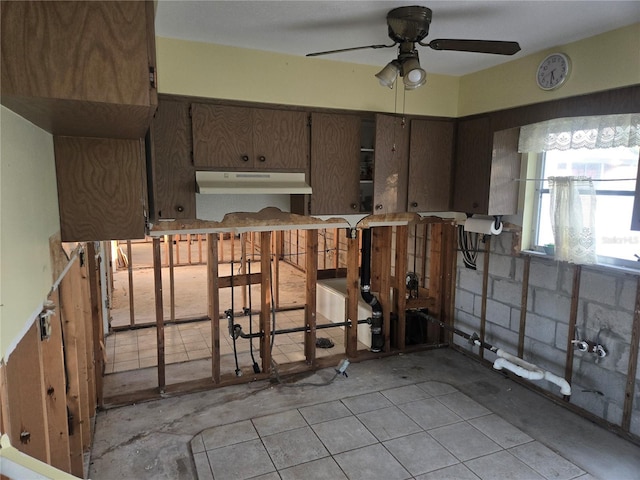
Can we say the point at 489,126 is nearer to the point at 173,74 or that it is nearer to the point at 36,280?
the point at 173,74

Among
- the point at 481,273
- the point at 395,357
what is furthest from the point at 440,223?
the point at 395,357

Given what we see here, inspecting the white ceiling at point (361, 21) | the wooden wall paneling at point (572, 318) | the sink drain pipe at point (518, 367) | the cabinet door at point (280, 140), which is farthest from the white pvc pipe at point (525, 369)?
the white ceiling at point (361, 21)

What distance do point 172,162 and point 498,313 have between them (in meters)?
3.19

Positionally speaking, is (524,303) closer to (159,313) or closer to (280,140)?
(280,140)

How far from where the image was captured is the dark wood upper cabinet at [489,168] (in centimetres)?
353

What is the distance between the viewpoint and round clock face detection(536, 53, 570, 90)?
2939 mm

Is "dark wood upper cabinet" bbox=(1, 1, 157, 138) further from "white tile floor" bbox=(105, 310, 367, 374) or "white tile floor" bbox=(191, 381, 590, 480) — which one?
"white tile floor" bbox=(105, 310, 367, 374)

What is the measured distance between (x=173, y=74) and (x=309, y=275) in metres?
2.11

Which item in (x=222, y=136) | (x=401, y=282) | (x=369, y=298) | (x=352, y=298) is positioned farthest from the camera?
(x=369, y=298)

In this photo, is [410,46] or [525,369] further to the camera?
[525,369]

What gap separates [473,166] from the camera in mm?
3711

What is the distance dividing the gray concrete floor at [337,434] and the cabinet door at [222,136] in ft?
6.38

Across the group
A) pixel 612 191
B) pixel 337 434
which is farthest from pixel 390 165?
pixel 337 434

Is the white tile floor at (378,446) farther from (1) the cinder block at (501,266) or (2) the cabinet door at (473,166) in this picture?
(2) the cabinet door at (473,166)
